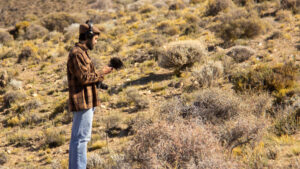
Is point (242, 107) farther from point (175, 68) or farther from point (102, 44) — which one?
point (102, 44)

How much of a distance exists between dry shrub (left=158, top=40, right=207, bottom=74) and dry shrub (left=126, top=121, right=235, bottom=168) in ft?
17.4

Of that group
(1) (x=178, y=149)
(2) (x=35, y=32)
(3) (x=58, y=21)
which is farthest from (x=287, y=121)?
(3) (x=58, y=21)

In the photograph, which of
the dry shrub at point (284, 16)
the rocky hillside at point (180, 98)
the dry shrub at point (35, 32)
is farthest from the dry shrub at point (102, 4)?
the dry shrub at point (284, 16)

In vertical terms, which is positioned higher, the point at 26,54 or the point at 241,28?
the point at 241,28

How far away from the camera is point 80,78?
11.4 feet

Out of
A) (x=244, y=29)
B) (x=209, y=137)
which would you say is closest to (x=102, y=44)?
(x=244, y=29)

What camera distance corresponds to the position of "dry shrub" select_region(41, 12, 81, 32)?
23688mm

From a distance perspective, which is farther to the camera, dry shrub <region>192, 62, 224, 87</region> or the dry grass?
the dry grass

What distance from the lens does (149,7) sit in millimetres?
23359

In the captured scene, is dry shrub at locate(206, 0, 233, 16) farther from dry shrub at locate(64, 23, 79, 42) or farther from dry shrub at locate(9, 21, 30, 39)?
dry shrub at locate(9, 21, 30, 39)

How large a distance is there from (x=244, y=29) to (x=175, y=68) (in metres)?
4.07

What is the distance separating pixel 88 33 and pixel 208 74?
4.95 metres

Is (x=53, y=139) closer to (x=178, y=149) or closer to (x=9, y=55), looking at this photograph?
(x=178, y=149)

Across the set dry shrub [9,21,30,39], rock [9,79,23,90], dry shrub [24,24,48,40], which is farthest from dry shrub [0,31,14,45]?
rock [9,79,23,90]
